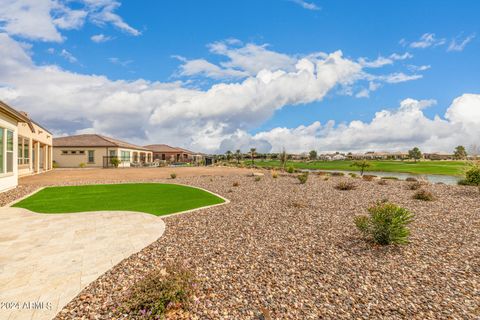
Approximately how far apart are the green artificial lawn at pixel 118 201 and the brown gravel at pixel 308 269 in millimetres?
2417

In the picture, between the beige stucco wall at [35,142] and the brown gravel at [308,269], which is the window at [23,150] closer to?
the beige stucco wall at [35,142]

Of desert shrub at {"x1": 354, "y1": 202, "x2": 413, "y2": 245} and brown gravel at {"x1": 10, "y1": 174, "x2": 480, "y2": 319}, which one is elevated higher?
desert shrub at {"x1": 354, "y1": 202, "x2": 413, "y2": 245}

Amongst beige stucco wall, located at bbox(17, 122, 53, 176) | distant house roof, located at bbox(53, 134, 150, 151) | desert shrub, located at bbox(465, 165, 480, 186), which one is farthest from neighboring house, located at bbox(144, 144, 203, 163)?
desert shrub, located at bbox(465, 165, 480, 186)

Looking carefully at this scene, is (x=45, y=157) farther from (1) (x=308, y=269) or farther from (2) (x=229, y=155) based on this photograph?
(2) (x=229, y=155)

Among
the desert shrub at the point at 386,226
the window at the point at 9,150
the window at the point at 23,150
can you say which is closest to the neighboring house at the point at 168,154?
the window at the point at 23,150

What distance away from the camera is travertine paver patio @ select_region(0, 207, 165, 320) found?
159 inches

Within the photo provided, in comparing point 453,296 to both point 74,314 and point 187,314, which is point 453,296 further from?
point 74,314

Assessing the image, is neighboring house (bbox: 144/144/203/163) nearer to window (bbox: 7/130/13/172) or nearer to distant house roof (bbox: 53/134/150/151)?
distant house roof (bbox: 53/134/150/151)

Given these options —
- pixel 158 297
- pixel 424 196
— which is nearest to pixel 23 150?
pixel 158 297

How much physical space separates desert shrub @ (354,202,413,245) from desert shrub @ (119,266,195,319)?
15.6 ft

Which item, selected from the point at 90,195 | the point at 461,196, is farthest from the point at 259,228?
the point at 461,196

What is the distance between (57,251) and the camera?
5.79 m

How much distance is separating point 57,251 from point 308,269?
5.50m

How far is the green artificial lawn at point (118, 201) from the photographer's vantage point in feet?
33.7
